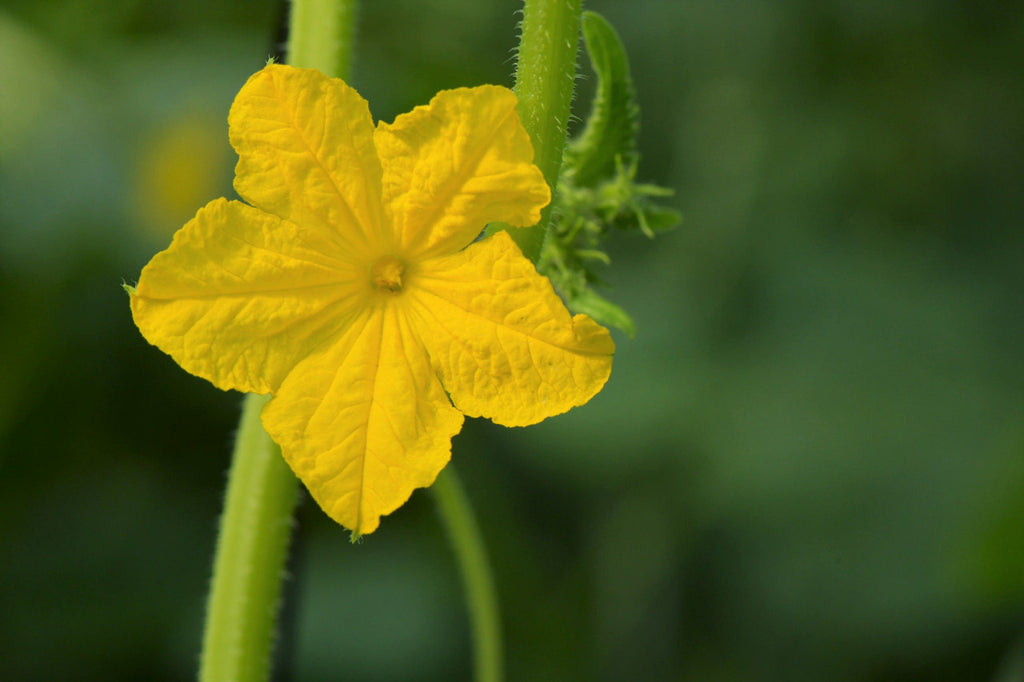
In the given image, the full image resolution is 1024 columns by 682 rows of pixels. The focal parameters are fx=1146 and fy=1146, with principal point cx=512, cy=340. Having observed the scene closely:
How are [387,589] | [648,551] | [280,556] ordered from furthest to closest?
[648,551], [387,589], [280,556]

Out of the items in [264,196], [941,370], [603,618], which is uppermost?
[941,370]

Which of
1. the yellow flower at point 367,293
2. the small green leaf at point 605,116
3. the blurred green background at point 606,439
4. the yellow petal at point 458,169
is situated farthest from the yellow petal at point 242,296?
the blurred green background at point 606,439

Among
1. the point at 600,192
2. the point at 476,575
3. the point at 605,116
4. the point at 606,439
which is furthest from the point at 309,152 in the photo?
the point at 606,439

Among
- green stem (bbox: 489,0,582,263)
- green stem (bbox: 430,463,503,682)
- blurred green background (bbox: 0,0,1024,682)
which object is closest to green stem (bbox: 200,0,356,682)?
green stem (bbox: 489,0,582,263)

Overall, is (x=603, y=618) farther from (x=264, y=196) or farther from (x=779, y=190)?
(x=264, y=196)

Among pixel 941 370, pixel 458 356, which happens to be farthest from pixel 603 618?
pixel 458 356

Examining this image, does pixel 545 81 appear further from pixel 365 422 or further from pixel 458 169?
pixel 365 422
